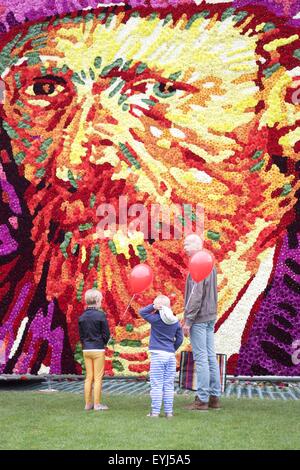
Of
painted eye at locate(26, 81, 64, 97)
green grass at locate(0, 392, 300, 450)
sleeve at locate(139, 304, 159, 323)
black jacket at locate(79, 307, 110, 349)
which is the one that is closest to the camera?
green grass at locate(0, 392, 300, 450)

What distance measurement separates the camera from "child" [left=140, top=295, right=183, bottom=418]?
6.70 m

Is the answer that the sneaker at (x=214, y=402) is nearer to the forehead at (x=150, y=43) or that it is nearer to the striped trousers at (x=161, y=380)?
the striped trousers at (x=161, y=380)

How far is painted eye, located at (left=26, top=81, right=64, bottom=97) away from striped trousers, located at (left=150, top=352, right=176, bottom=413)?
3.70m

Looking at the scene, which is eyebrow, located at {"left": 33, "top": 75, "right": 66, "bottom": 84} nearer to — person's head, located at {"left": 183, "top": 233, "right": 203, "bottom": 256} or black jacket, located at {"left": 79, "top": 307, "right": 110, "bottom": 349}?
person's head, located at {"left": 183, "top": 233, "right": 203, "bottom": 256}

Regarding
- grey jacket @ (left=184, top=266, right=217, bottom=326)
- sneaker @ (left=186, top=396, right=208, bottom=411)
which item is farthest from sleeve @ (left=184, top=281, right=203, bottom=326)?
sneaker @ (left=186, top=396, right=208, bottom=411)

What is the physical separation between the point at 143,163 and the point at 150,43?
128 centimetres

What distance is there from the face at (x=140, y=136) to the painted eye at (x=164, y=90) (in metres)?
0.01

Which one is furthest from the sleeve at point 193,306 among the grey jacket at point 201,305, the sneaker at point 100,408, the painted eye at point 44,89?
the painted eye at point 44,89

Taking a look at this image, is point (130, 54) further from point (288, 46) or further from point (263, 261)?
point (263, 261)

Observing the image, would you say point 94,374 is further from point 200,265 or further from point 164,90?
point 164,90

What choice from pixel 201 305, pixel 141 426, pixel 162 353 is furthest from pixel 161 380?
pixel 201 305

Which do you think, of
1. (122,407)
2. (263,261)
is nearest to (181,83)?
(263,261)

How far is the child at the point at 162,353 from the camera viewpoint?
670 cm

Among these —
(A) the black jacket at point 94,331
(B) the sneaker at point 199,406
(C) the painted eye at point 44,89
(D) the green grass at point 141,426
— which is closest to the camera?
(D) the green grass at point 141,426
